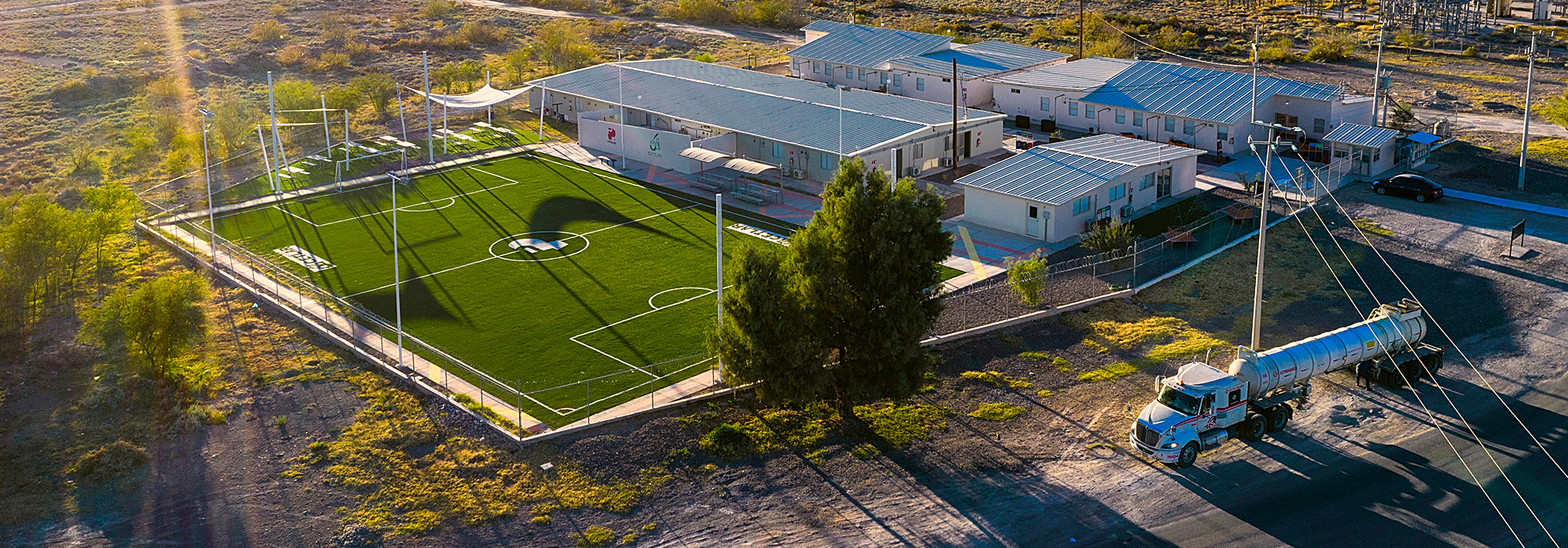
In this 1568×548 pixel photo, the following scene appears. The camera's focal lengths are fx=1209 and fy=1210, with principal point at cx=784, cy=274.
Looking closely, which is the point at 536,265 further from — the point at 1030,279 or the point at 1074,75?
the point at 1074,75

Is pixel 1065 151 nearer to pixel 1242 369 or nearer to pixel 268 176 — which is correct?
pixel 1242 369

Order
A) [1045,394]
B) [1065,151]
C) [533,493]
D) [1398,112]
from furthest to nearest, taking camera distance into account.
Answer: [1398,112]
[1065,151]
[1045,394]
[533,493]

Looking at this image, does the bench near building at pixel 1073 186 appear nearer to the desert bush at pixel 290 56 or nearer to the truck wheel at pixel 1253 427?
the truck wheel at pixel 1253 427

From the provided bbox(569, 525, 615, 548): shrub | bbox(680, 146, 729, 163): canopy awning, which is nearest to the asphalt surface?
bbox(569, 525, 615, 548): shrub

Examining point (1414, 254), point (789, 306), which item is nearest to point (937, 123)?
point (1414, 254)

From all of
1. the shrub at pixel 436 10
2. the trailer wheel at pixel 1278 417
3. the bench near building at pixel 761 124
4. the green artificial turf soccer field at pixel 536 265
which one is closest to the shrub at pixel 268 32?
the shrub at pixel 436 10

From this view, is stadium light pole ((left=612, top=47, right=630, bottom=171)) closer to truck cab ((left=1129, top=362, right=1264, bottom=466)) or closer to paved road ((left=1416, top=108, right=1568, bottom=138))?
truck cab ((left=1129, top=362, right=1264, bottom=466))
